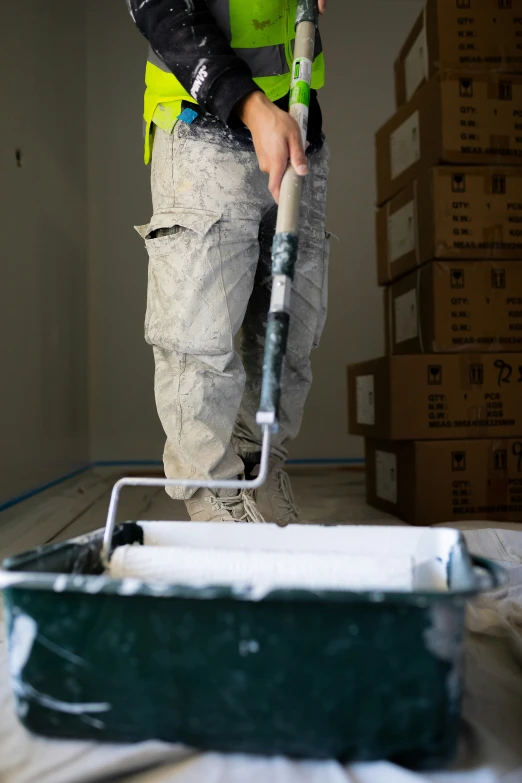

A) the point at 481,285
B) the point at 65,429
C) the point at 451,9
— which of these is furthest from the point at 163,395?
the point at 65,429

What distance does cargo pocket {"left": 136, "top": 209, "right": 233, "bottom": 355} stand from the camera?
95cm

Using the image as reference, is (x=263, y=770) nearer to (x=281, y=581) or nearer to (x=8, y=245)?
(x=281, y=581)

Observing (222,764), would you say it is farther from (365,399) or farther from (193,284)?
(365,399)

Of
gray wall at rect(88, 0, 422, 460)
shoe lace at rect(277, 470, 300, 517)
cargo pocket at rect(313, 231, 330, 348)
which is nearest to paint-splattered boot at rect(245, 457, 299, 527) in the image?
shoe lace at rect(277, 470, 300, 517)

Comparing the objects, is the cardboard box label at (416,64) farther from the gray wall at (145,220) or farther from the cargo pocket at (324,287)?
the gray wall at (145,220)

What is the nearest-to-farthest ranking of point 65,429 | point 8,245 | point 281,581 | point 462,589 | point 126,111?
point 462,589
point 281,581
point 8,245
point 65,429
point 126,111

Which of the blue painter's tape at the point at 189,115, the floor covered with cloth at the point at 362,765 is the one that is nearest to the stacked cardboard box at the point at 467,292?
the floor covered with cloth at the point at 362,765

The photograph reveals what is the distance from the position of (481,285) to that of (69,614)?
4.42 feet

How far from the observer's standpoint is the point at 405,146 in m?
1.73

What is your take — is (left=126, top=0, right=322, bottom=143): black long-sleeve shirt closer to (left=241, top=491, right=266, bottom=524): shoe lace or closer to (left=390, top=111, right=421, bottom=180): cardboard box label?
(left=241, top=491, right=266, bottom=524): shoe lace

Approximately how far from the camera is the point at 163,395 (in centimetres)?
100

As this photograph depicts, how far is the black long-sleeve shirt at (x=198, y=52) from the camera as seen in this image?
0.82m

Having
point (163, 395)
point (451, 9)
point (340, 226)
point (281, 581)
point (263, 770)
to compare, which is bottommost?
point (263, 770)

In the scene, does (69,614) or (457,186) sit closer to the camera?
(69,614)
